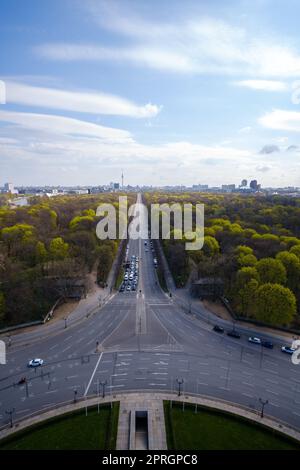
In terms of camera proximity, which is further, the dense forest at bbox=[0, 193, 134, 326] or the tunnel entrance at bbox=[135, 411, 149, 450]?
the dense forest at bbox=[0, 193, 134, 326]

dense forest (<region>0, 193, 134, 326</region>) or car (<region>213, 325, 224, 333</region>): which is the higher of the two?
dense forest (<region>0, 193, 134, 326</region>)

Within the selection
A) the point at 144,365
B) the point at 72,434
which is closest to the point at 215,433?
the point at 144,365

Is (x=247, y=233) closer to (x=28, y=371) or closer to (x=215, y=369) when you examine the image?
(x=215, y=369)

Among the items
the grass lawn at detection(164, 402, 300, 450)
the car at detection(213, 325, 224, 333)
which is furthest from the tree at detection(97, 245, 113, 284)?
the grass lawn at detection(164, 402, 300, 450)

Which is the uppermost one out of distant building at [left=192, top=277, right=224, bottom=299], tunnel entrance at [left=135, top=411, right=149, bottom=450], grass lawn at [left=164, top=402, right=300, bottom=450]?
distant building at [left=192, top=277, right=224, bottom=299]

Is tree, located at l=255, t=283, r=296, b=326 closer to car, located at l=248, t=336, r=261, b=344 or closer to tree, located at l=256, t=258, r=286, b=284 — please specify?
car, located at l=248, t=336, r=261, b=344

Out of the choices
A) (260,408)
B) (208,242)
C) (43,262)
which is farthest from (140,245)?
(260,408)
